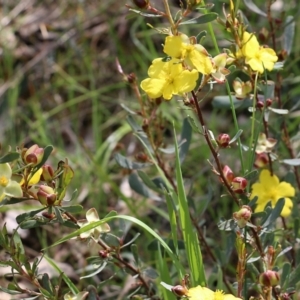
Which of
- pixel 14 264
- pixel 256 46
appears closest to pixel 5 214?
pixel 14 264

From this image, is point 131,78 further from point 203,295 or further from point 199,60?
point 203,295

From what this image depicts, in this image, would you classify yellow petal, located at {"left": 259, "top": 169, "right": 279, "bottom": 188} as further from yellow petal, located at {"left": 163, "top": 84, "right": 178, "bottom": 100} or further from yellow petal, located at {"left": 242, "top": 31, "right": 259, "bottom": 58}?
yellow petal, located at {"left": 163, "top": 84, "right": 178, "bottom": 100}

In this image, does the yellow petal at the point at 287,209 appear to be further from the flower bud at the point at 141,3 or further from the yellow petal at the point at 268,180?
the flower bud at the point at 141,3

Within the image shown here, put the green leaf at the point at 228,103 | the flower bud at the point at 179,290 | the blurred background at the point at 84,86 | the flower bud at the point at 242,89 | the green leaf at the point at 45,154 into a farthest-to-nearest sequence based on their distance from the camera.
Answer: the blurred background at the point at 84,86 < the green leaf at the point at 228,103 < the flower bud at the point at 242,89 < the green leaf at the point at 45,154 < the flower bud at the point at 179,290

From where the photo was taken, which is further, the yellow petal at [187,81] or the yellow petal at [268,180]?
the yellow petal at [268,180]

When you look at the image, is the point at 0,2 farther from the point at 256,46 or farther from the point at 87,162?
the point at 256,46

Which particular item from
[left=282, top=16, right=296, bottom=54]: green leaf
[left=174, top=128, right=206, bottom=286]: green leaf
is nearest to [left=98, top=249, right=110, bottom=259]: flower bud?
[left=174, top=128, right=206, bottom=286]: green leaf

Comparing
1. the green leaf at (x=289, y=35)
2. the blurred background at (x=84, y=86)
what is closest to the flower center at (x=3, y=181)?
the green leaf at (x=289, y=35)
